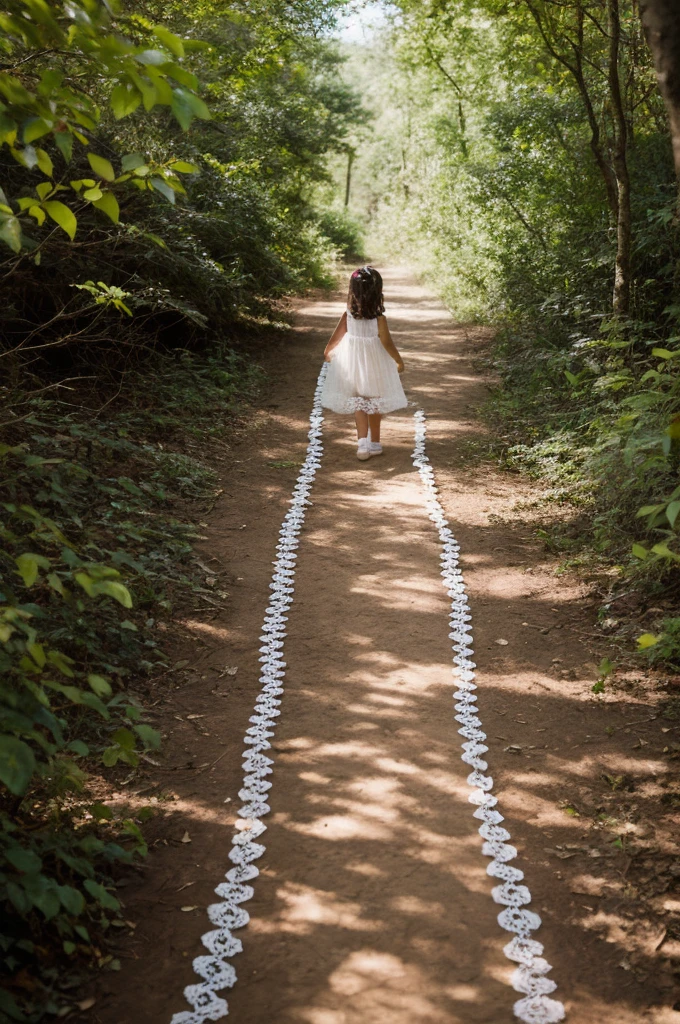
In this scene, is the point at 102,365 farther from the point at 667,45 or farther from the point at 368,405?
the point at 667,45

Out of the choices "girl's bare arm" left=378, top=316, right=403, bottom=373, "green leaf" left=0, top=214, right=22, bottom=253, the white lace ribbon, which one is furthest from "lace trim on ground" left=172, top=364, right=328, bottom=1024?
"girl's bare arm" left=378, top=316, right=403, bottom=373

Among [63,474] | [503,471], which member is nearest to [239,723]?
[63,474]

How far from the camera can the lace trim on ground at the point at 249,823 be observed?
257cm

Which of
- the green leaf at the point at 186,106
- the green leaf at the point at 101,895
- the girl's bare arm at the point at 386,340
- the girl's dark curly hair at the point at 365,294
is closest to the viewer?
the green leaf at the point at 186,106

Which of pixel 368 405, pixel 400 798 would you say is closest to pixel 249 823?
pixel 400 798

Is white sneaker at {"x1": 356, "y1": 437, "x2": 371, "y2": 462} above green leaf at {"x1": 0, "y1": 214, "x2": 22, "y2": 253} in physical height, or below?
below

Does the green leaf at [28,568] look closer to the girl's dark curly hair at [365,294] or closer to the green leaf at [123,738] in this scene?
the green leaf at [123,738]

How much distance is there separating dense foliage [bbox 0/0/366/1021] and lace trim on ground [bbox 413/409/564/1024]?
4.34 feet

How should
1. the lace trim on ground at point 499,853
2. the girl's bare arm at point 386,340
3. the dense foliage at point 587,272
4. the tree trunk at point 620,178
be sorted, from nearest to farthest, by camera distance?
the lace trim on ground at point 499,853 < the dense foliage at point 587,272 < the tree trunk at point 620,178 < the girl's bare arm at point 386,340

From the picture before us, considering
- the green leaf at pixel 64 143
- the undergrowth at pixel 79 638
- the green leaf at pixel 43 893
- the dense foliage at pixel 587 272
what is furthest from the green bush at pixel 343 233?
the green leaf at pixel 43 893

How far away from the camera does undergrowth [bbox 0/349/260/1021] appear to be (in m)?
2.41

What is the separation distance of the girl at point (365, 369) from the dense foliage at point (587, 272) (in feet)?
4.13

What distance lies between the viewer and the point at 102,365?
801 cm

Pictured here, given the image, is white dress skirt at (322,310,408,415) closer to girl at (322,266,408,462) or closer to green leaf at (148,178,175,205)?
girl at (322,266,408,462)
